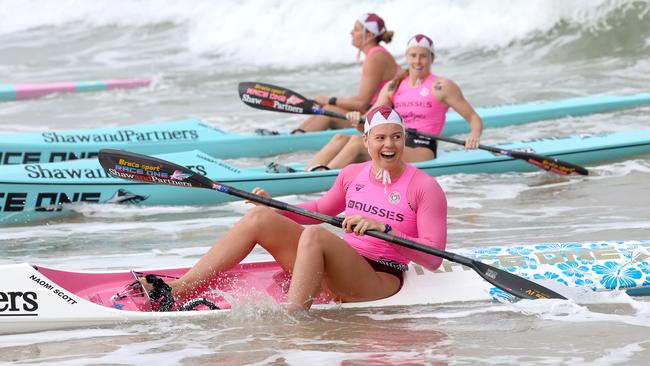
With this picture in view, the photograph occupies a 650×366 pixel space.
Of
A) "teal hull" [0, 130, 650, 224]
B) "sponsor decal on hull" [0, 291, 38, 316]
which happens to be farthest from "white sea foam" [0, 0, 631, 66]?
"sponsor decal on hull" [0, 291, 38, 316]

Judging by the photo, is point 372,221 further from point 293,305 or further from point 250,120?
point 250,120

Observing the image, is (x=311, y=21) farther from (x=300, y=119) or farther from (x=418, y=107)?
(x=418, y=107)

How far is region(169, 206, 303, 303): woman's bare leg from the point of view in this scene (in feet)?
18.1

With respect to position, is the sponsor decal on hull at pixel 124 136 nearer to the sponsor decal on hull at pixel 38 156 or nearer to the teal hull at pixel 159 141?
the teal hull at pixel 159 141

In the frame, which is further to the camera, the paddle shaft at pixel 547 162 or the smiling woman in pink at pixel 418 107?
the paddle shaft at pixel 547 162

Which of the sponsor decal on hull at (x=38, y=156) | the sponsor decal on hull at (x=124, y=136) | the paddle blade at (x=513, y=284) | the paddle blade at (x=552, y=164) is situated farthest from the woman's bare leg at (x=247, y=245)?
the sponsor decal on hull at (x=124, y=136)

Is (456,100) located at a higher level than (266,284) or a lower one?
higher

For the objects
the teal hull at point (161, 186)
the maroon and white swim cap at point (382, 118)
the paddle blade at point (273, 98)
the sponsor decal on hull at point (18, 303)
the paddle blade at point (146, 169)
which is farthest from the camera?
the paddle blade at point (273, 98)

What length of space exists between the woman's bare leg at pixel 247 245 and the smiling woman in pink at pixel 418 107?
3.22m

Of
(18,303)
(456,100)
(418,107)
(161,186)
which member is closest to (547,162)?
(456,100)

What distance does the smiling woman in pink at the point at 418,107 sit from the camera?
28.2 feet

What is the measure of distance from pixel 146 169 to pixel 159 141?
407cm

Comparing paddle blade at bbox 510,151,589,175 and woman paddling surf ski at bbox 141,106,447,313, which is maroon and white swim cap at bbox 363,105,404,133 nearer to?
woman paddling surf ski at bbox 141,106,447,313

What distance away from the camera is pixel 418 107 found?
880 cm
